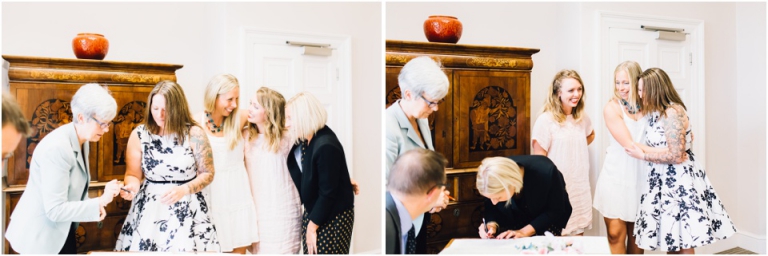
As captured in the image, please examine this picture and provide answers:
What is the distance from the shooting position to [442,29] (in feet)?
9.02

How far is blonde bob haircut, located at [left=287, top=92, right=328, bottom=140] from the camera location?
2766 millimetres

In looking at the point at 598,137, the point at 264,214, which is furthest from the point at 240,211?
the point at 598,137

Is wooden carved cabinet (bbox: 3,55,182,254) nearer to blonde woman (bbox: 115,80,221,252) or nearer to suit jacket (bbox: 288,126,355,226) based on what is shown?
blonde woman (bbox: 115,80,221,252)

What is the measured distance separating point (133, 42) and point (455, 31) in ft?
4.70

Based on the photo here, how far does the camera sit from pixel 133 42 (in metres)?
2.71

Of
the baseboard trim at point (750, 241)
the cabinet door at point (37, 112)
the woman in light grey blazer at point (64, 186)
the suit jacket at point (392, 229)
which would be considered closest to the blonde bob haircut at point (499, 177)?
the suit jacket at point (392, 229)

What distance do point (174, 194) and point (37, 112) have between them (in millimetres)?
661

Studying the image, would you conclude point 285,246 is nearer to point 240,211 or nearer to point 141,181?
point 240,211

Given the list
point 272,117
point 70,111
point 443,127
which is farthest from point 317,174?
point 70,111

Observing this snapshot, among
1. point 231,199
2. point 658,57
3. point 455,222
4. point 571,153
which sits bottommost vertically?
point 455,222

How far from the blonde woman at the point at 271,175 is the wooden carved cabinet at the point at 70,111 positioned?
43 cm

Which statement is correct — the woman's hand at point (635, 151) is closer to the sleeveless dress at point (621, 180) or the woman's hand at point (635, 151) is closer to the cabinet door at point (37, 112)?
the sleeveless dress at point (621, 180)

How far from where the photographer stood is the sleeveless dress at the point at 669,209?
2.83 metres

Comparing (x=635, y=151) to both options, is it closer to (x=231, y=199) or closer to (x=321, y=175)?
(x=321, y=175)
